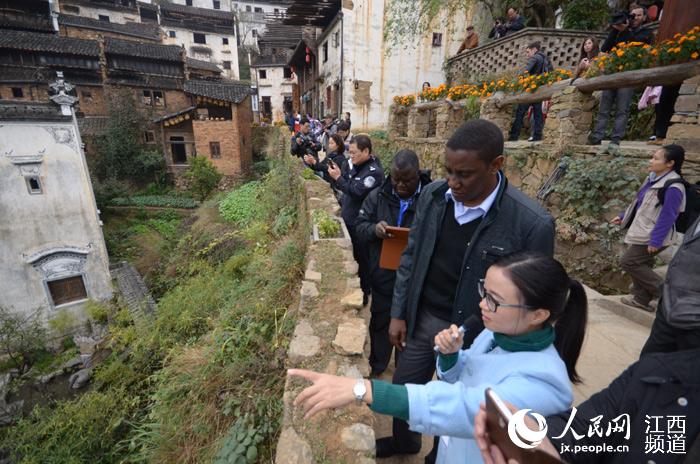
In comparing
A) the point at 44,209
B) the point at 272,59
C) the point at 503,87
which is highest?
the point at 272,59

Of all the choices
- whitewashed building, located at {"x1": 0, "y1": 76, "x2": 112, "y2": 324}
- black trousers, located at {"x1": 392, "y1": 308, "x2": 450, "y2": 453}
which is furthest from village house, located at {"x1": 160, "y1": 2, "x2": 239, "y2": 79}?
black trousers, located at {"x1": 392, "y1": 308, "x2": 450, "y2": 453}

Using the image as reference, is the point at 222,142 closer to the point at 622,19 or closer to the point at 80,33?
the point at 80,33

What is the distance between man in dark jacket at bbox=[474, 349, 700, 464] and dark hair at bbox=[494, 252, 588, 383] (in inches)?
8.2

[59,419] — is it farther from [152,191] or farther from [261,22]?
[261,22]

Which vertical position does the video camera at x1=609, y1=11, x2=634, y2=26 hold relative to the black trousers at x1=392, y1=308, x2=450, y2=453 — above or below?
above

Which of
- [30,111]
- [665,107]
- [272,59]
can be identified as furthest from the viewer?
[272,59]

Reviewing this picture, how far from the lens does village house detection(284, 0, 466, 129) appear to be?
579 inches

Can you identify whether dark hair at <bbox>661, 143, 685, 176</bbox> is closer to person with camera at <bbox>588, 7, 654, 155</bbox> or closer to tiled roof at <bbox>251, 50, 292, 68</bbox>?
person with camera at <bbox>588, 7, 654, 155</bbox>

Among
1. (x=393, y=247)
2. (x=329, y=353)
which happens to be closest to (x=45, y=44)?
(x=393, y=247)

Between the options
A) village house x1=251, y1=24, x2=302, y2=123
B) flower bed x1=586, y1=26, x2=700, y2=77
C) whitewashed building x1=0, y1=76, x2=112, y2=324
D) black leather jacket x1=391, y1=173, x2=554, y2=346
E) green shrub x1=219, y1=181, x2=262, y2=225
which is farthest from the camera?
village house x1=251, y1=24, x2=302, y2=123

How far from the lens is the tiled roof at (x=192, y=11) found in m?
33.9

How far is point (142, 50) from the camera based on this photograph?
23.6m

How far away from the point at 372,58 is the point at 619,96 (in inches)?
478

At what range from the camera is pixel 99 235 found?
13703mm
